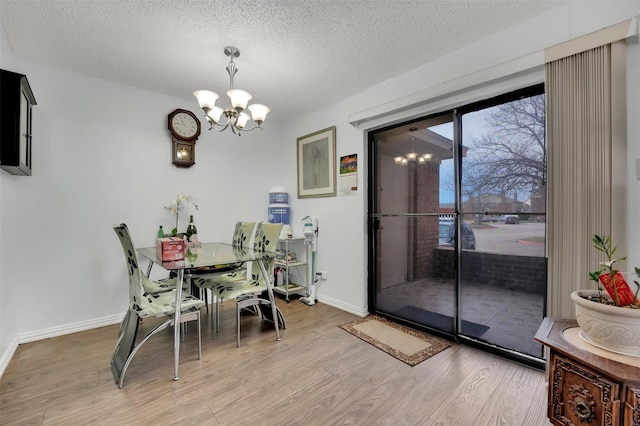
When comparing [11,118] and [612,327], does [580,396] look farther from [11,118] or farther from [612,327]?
[11,118]

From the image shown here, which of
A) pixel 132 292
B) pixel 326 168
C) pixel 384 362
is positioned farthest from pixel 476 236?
pixel 132 292

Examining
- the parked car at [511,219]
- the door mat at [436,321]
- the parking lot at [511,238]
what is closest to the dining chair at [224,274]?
the door mat at [436,321]

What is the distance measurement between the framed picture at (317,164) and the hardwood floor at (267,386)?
1919 mm

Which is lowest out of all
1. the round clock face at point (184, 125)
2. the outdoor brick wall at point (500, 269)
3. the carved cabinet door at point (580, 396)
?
the carved cabinet door at point (580, 396)

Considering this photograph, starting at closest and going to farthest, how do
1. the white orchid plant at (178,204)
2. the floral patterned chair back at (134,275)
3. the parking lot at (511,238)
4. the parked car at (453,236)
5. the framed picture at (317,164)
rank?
the floral patterned chair back at (134,275) < the parking lot at (511,238) < the parked car at (453,236) < the white orchid plant at (178,204) < the framed picture at (317,164)

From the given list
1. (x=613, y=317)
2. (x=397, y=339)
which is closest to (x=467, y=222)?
(x=397, y=339)

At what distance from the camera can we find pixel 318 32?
217cm

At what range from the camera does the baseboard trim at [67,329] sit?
2535mm

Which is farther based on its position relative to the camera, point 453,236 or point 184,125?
point 184,125

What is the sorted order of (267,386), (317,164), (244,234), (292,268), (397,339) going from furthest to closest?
(292,268) < (317,164) < (244,234) < (397,339) < (267,386)

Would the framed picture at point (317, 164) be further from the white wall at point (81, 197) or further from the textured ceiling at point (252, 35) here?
the white wall at point (81, 197)

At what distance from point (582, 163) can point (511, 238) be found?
0.72 meters

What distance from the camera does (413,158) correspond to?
2906 millimetres

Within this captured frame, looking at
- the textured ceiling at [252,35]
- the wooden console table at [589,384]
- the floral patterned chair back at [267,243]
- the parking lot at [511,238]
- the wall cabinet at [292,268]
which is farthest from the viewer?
the wall cabinet at [292,268]
